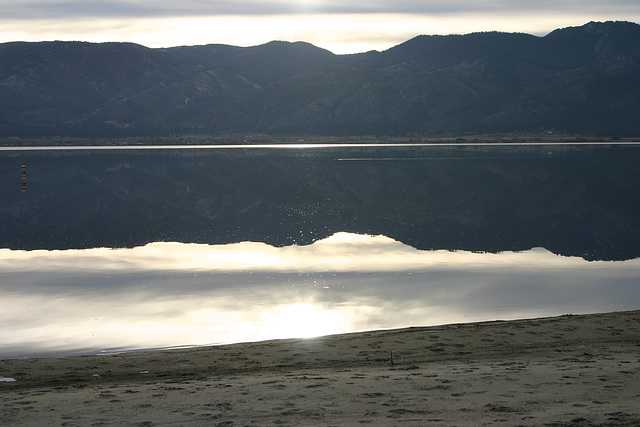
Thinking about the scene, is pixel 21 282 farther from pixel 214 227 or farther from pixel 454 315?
pixel 214 227

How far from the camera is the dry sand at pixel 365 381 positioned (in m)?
11.9

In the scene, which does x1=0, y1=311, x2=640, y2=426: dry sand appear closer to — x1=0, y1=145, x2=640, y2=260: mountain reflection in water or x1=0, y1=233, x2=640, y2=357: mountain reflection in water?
x1=0, y1=233, x2=640, y2=357: mountain reflection in water

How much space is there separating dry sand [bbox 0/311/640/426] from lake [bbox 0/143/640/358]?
225cm

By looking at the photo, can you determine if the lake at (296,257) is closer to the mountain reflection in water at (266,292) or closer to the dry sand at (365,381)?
the mountain reflection in water at (266,292)

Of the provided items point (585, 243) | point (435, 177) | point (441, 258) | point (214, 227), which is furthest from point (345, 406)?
point (435, 177)

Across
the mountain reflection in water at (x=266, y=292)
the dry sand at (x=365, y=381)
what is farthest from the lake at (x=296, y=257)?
the dry sand at (x=365, y=381)

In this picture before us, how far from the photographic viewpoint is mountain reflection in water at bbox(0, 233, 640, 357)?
19.9 meters

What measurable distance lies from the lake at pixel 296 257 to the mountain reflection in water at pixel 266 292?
0.24ft

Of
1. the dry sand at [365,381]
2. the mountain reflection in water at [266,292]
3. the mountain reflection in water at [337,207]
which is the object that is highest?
the mountain reflection in water at [337,207]

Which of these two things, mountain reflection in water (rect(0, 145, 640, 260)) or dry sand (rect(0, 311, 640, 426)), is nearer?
dry sand (rect(0, 311, 640, 426))

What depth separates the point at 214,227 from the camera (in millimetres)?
42688

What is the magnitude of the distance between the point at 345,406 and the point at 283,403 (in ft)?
3.00

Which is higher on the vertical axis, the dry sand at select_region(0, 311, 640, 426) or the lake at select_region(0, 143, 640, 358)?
the lake at select_region(0, 143, 640, 358)

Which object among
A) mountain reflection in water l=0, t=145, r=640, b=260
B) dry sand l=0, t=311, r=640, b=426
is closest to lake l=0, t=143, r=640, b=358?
mountain reflection in water l=0, t=145, r=640, b=260
